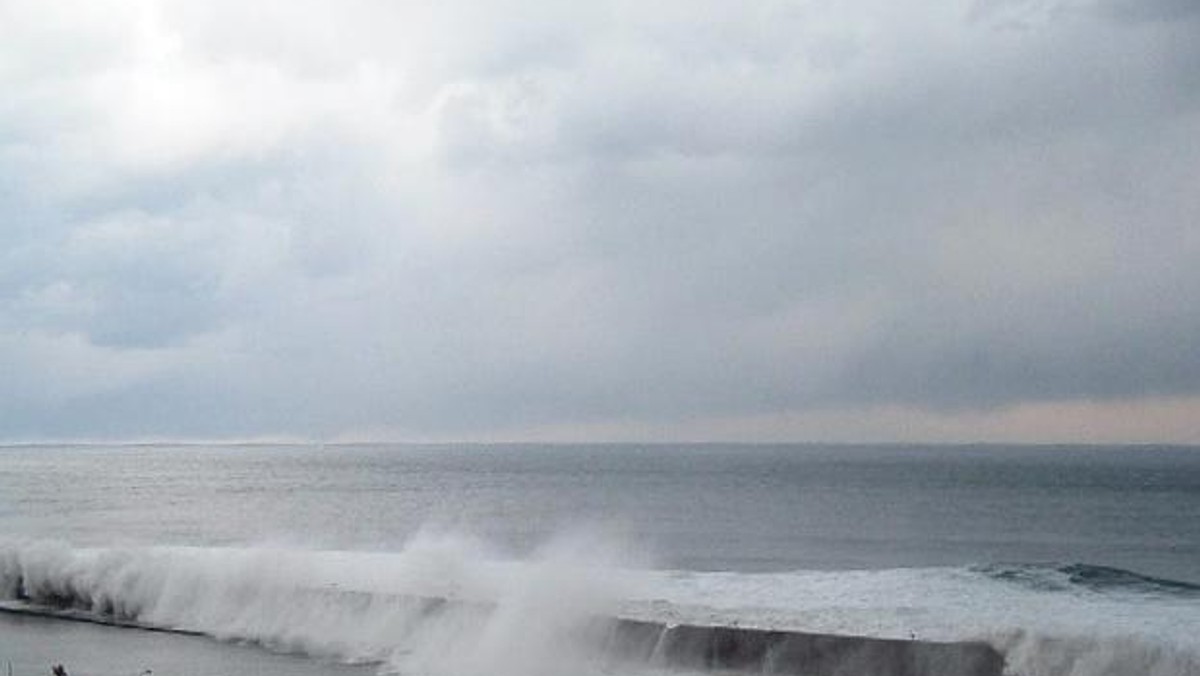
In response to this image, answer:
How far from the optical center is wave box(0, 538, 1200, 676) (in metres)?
22.7

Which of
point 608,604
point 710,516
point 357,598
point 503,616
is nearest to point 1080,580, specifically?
point 608,604

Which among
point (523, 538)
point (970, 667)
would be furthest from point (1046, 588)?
point (523, 538)

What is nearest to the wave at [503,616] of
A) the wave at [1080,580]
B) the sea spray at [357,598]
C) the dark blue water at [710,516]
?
the sea spray at [357,598]

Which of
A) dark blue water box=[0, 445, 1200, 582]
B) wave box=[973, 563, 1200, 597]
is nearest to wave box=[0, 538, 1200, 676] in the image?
wave box=[973, 563, 1200, 597]

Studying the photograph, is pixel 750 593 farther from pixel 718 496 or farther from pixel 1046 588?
pixel 718 496

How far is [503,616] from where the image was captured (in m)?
26.0

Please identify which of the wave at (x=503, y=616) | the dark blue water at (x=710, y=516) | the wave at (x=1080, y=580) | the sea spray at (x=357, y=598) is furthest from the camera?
the dark blue water at (x=710, y=516)

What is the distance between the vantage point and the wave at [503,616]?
22.7 meters

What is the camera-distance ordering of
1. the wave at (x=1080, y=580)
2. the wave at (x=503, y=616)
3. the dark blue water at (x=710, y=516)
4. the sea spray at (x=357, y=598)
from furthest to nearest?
the dark blue water at (x=710, y=516) → the wave at (x=1080, y=580) → the sea spray at (x=357, y=598) → the wave at (x=503, y=616)

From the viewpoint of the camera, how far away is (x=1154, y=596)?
30.6m

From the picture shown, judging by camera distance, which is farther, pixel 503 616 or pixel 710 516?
pixel 710 516

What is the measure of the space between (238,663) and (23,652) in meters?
4.97

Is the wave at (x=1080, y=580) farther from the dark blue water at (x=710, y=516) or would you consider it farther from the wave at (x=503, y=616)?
the dark blue water at (x=710, y=516)

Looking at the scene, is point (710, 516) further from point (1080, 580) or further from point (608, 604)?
point (608, 604)
